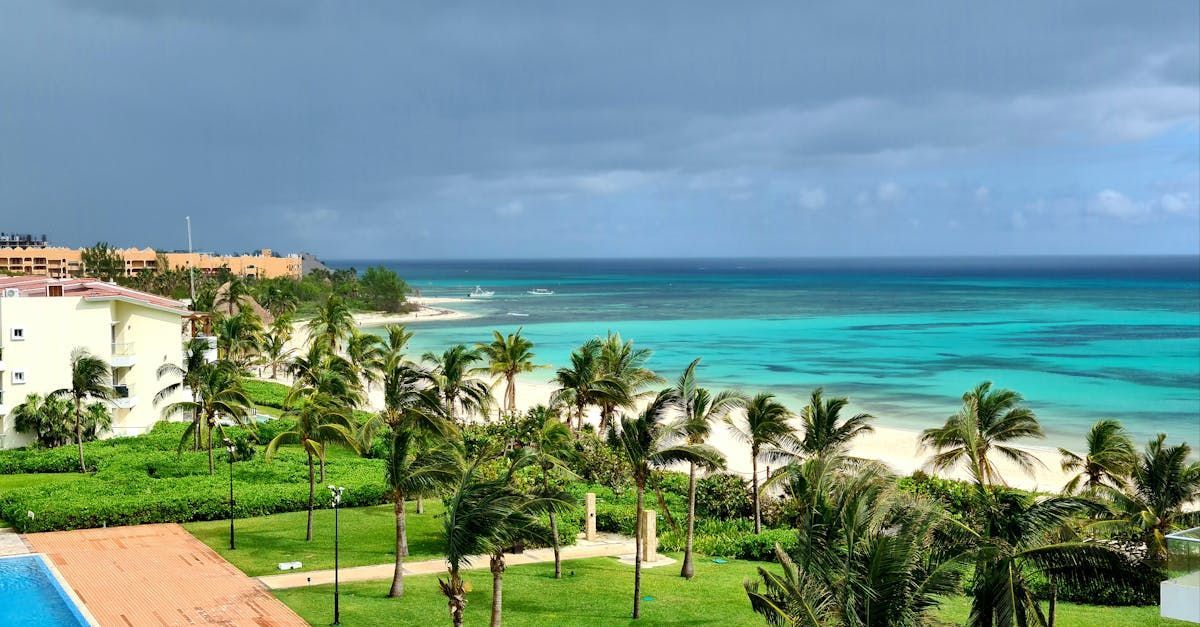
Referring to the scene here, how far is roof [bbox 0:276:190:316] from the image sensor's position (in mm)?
48562

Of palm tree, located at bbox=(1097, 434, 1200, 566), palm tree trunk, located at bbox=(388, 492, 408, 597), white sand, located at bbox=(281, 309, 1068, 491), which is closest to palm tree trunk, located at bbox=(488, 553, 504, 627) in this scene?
palm tree trunk, located at bbox=(388, 492, 408, 597)

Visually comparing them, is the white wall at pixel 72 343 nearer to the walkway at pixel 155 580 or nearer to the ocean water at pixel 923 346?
the walkway at pixel 155 580

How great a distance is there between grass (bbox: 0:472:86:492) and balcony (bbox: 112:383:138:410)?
678cm

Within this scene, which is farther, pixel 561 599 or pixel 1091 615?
pixel 561 599

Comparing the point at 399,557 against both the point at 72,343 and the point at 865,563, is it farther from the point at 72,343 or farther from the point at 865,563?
the point at 72,343

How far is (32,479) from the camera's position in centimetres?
4006

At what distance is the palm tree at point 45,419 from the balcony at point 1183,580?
142ft

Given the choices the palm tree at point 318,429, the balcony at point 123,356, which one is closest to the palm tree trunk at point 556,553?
the palm tree at point 318,429

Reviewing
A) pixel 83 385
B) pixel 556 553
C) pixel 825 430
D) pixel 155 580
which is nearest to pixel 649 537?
pixel 556 553

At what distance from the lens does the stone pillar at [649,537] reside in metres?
30.9

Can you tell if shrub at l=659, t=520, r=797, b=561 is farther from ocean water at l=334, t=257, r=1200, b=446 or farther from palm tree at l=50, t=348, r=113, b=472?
ocean water at l=334, t=257, r=1200, b=446

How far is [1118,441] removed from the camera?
95.7ft

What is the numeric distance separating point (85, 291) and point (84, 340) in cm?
288

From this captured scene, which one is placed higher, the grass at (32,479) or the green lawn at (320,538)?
the grass at (32,479)
